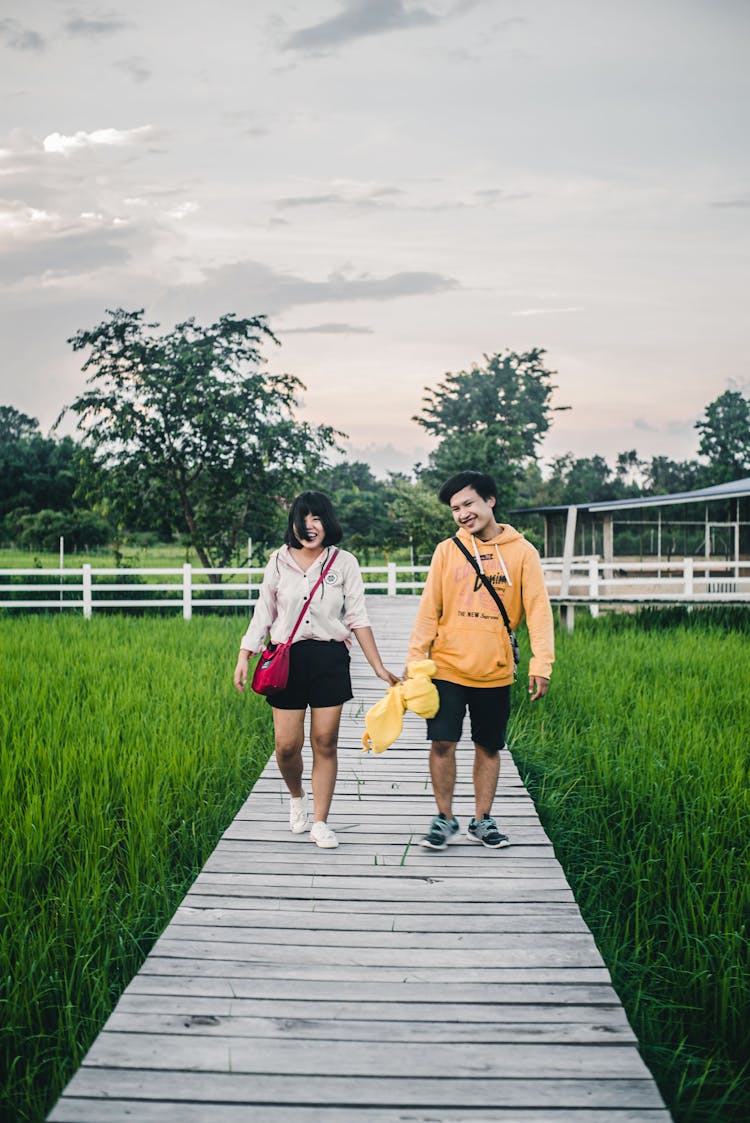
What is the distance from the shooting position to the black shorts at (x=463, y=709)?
389 cm

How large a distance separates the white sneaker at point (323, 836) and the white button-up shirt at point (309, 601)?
914 millimetres

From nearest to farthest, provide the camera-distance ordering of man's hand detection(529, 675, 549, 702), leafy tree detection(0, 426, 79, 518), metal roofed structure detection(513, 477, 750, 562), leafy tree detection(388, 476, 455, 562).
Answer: man's hand detection(529, 675, 549, 702), metal roofed structure detection(513, 477, 750, 562), leafy tree detection(388, 476, 455, 562), leafy tree detection(0, 426, 79, 518)

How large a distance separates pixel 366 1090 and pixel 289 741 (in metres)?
1.88

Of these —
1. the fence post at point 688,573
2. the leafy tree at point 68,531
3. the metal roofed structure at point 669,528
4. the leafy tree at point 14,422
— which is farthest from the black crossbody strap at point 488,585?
the leafy tree at point 14,422

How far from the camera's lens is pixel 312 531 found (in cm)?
383

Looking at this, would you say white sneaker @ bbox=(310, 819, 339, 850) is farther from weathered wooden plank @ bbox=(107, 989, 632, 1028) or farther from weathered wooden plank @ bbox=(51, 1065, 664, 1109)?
weathered wooden plank @ bbox=(51, 1065, 664, 1109)

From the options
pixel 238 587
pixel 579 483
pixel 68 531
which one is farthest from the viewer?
pixel 579 483

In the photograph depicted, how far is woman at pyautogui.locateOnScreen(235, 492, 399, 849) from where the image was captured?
3875 mm

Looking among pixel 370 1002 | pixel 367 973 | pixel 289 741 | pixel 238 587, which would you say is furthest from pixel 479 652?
pixel 238 587

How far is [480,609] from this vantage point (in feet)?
12.6

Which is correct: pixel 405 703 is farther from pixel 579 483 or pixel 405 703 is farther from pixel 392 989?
pixel 579 483

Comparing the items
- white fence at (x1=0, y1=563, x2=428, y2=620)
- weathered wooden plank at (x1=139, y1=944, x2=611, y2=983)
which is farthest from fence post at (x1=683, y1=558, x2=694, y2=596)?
weathered wooden plank at (x1=139, y1=944, x2=611, y2=983)

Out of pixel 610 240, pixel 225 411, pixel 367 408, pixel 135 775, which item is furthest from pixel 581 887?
pixel 367 408

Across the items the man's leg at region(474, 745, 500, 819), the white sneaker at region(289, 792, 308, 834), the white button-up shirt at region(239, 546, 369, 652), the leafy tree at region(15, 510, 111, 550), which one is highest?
the leafy tree at region(15, 510, 111, 550)
